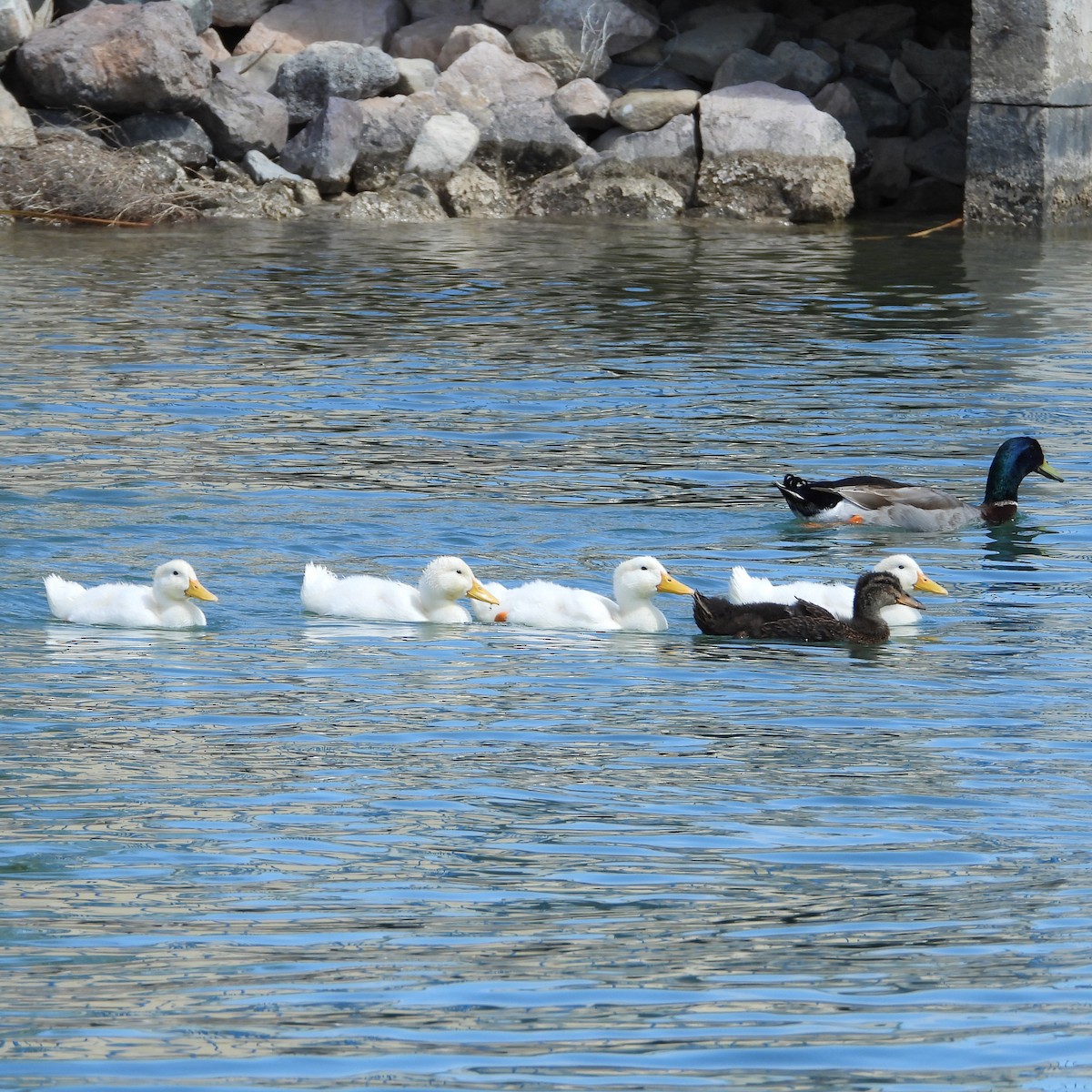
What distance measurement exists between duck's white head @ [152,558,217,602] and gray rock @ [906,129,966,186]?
66.2 ft

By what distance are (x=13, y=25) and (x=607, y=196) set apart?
7375mm

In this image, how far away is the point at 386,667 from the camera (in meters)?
8.55

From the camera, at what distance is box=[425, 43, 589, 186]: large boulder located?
26.6 metres

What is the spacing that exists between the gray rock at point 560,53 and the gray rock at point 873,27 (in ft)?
11.6

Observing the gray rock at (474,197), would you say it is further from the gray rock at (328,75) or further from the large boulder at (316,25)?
the large boulder at (316,25)

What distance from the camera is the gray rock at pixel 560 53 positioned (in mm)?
27906

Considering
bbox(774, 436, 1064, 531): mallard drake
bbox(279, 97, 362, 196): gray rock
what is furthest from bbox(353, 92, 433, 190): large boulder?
bbox(774, 436, 1064, 531): mallard drake

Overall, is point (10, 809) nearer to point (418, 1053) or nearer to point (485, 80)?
point (418, 1053)

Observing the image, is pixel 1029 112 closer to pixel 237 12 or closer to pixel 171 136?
pixel 171 136

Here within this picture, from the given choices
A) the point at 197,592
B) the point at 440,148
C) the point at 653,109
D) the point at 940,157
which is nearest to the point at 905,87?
the point at 940,157

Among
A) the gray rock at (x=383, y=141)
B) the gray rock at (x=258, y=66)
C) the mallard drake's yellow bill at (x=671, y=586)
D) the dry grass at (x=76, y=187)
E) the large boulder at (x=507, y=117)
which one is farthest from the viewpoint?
the gray rock at (x=258, y=66)

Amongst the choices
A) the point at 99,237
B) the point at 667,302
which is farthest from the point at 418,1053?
the point at 99,237

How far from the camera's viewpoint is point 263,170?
2575 cm

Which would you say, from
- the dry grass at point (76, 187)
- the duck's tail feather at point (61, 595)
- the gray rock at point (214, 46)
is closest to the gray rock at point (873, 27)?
the gray rock at point (214, 46)
